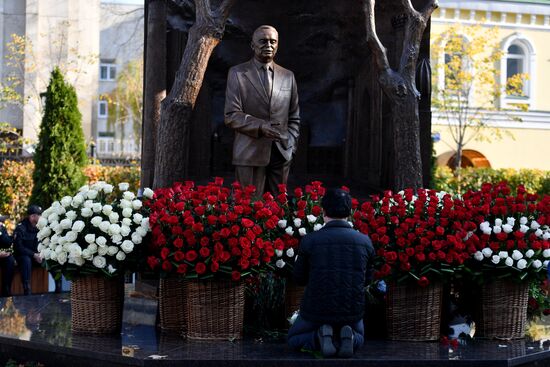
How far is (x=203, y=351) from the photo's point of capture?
7.45m

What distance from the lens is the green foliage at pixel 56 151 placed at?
81.0 feet

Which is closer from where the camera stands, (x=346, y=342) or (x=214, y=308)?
(x=346, y=342)

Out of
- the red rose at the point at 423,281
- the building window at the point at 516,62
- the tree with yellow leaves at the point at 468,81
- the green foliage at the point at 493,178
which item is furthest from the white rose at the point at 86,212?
the building window at the point at 516,62

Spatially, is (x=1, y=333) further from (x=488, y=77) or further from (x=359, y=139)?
(x=488, y=77)

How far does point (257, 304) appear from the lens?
8.70 metres

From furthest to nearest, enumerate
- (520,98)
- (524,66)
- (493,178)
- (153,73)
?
(524,66) < (520,98) < (493,178) < (153,73)

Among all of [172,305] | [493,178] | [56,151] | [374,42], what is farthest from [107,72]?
[172,305]

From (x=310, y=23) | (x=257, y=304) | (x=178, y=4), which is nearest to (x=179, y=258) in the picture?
(x=257, y=304)

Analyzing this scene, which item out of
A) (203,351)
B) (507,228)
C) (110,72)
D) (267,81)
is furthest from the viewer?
(110,72)

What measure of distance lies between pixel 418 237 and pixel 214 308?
1947 mm

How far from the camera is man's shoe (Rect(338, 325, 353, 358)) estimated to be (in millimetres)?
7078

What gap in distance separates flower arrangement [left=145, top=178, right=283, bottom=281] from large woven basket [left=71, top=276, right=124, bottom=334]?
1.91 ft

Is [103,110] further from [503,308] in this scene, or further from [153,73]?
[503,308]

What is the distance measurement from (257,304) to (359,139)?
165 inches
